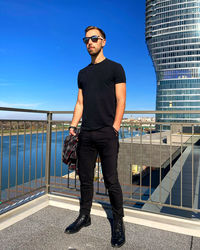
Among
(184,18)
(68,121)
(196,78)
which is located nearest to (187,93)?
(196,78)

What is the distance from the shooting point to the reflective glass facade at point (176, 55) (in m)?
65.4

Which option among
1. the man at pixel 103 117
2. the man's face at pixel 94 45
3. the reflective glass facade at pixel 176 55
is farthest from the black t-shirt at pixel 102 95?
the reflective glass facade at pixel 176 55

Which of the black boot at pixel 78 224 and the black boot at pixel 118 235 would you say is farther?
the black boot at pixel 78 224

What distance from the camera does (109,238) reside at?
5.96ft

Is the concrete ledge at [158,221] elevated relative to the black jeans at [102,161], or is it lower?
lower

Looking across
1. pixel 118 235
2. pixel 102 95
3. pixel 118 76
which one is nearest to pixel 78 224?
pixel 118 235

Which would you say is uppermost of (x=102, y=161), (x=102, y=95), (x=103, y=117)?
(x=102, y=95)

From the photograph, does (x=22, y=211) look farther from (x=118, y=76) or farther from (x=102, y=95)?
(x=118, y=76)

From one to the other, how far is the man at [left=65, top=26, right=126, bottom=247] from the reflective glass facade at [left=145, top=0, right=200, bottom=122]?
64.2 metres

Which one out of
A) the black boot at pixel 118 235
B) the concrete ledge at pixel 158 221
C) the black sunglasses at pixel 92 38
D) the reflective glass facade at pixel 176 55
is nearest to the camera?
the black boot at pixel 118 235

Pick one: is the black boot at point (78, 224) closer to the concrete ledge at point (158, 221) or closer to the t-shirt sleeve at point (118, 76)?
the concrete ledge at point (158, 221)

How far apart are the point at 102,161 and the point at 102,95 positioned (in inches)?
23.6

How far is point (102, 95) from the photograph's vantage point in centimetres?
179

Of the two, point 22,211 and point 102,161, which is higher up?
point 102,161
